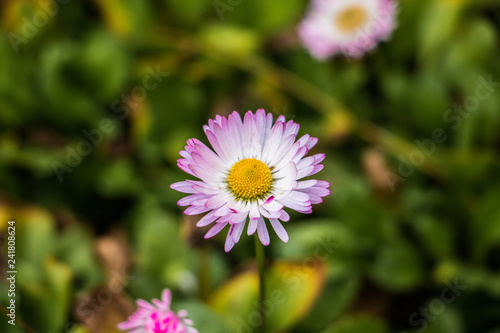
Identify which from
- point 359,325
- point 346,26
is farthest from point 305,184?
point 346,26

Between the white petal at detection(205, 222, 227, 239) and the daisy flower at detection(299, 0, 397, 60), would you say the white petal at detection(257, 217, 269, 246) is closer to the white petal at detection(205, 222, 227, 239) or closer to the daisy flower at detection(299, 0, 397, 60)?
the white petal at detection(205, 222, 227, 239)

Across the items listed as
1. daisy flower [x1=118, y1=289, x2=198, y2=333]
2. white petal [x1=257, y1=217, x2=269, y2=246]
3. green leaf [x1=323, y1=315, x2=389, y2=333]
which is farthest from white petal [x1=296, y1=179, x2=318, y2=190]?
green leaf [x1=323, y1=315, x2=389, y2=333]

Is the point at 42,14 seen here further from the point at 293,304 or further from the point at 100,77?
the point at 293,304

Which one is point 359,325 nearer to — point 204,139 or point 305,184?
point 305,184

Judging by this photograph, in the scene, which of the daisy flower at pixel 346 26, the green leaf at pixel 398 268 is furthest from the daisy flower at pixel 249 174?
the daisy flower at pixel 346 26

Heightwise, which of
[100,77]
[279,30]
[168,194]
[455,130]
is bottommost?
[168,194]

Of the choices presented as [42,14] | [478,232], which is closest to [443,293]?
[478,232]
